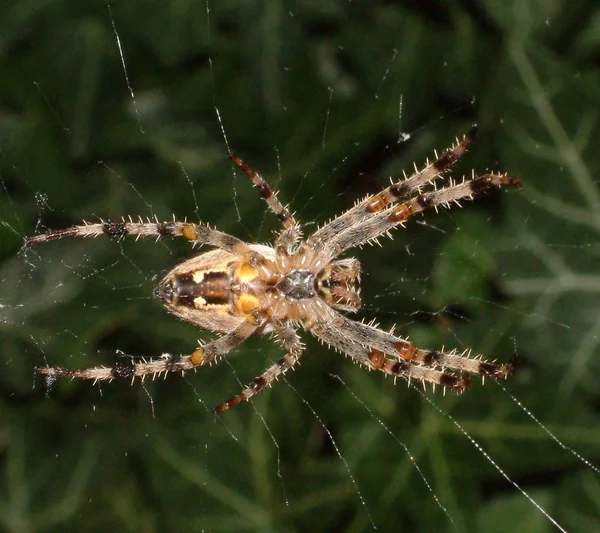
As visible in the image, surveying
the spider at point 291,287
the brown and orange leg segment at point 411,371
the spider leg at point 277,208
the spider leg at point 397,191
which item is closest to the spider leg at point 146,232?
the spider at point 291,287

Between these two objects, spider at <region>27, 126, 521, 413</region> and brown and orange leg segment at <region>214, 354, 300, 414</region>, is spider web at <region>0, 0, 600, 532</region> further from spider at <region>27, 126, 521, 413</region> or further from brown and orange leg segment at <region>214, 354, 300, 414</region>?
brown and orange leg segment at <region>214, 354, 300, 414</region>

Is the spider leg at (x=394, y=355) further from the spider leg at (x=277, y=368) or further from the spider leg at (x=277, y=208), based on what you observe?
the spider leg at (x=277, y=208)

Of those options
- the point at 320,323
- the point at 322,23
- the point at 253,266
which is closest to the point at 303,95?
the point at 322,23

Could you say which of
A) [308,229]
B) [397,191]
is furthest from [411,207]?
[308,229]

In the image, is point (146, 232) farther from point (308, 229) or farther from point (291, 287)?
point (308, 229)

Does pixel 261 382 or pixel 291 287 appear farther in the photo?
pixel 291 287

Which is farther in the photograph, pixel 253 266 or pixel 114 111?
Answer: pixel 114 111

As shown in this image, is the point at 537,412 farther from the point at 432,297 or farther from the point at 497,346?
the point at 432,297
